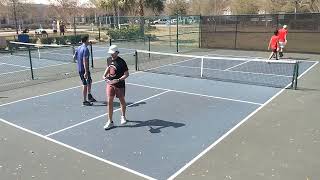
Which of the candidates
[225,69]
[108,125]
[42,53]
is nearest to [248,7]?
[42,53]

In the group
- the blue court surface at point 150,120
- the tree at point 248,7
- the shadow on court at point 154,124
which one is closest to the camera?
the blue court surface at point 150,120

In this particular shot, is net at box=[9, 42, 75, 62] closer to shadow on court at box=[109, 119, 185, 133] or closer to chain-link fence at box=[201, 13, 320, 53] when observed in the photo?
chain-link fence at box=[201, 13, 320, 53]

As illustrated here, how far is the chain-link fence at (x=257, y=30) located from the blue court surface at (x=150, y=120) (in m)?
13.9

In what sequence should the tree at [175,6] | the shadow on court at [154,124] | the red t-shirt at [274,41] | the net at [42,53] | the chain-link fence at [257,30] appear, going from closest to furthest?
the shadow on court at [154,124] < the red t-shirt at [274,41] < the net at [42,53] < the chain-link fence at [257,30] < the tree at [175,6]

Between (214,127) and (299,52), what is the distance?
1686cm

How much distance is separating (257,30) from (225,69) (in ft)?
48.8

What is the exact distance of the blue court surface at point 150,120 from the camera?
6.73m

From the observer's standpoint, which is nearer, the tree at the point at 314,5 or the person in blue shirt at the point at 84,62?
the person in blue shirt at the point at 84,62

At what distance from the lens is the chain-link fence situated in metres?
25.3

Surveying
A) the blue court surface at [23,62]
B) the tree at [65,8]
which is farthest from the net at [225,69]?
the tree at [65,8]

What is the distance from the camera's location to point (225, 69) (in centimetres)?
1666

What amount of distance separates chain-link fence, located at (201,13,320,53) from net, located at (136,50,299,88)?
24.4 ft

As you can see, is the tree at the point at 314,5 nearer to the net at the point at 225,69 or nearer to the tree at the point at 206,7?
the tree at the point at 206,7

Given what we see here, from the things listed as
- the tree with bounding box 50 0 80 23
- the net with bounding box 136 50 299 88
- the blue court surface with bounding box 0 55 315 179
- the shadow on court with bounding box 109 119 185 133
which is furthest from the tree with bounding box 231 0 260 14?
the shadow on court with bounding box 109 119 185 133
